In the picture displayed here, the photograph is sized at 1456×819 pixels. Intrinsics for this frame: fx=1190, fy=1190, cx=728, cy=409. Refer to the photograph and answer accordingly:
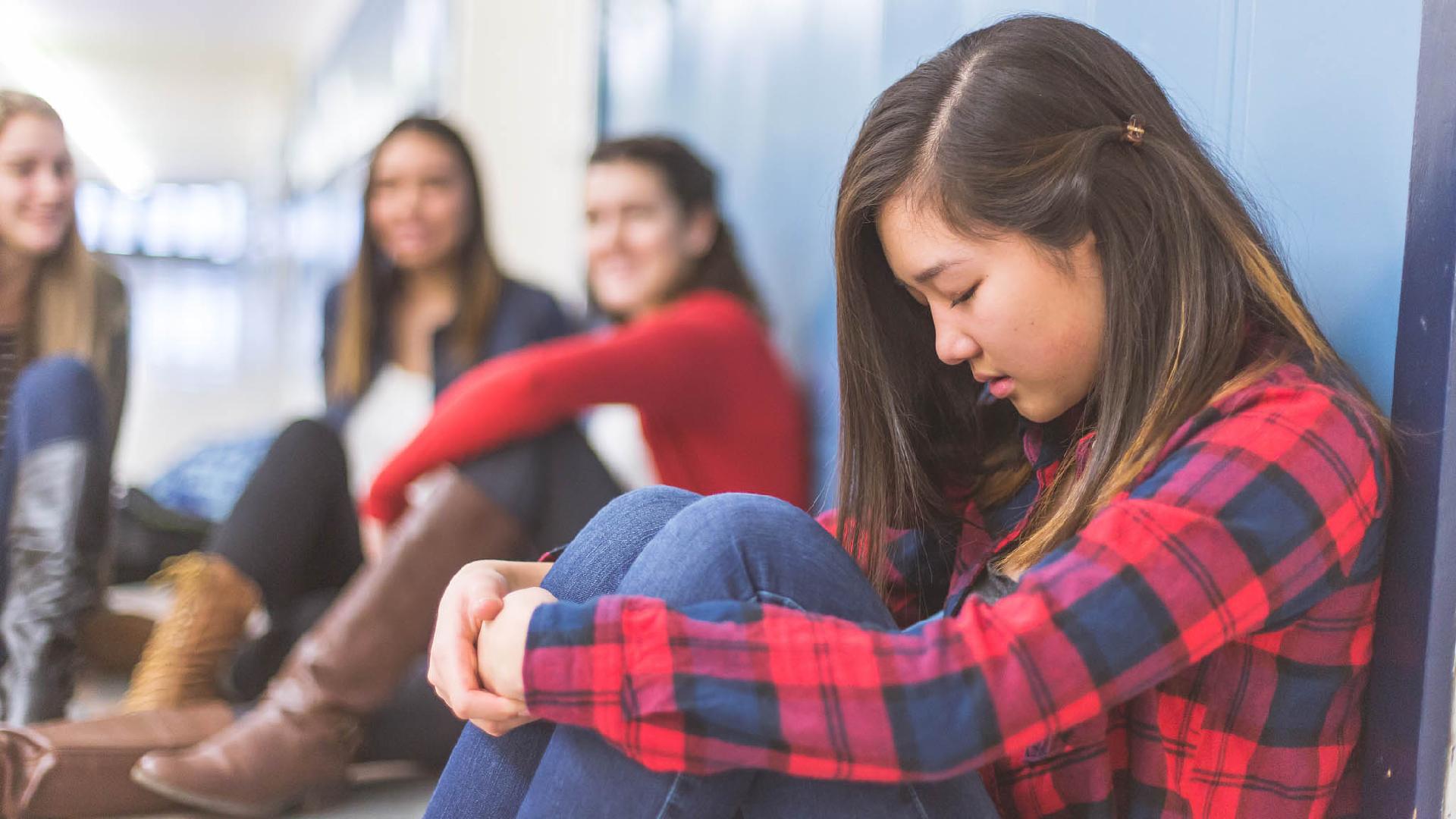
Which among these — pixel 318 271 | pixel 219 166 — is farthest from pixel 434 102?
pixel 219 166

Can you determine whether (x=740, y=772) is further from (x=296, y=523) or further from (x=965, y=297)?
(x=296, y=523)

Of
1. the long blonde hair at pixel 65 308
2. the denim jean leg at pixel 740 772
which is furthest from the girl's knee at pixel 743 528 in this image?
the long blonde hair at pixel 65 308

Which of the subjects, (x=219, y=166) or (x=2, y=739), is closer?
(x=2, y=739)

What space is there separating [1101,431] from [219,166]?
7039 millimetres

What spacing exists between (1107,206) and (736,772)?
414mm

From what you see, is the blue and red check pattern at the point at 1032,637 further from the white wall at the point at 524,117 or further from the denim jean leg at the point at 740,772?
the white wall at the point at 524,117

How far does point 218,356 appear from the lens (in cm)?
666

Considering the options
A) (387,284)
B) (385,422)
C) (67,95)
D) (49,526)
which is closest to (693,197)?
(387,284)

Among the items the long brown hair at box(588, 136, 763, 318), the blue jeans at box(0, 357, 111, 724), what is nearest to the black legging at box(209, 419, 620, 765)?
the blue jeans at box(0, 357, 111, 724)

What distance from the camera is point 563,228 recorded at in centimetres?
322

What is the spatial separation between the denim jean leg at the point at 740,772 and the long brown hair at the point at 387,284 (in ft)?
4.91

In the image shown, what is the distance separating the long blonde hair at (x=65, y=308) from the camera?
4.93ft

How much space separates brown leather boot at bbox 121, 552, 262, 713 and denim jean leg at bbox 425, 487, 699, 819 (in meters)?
0.79

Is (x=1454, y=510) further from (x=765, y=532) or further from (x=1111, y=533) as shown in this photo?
(x=765, y=532)
